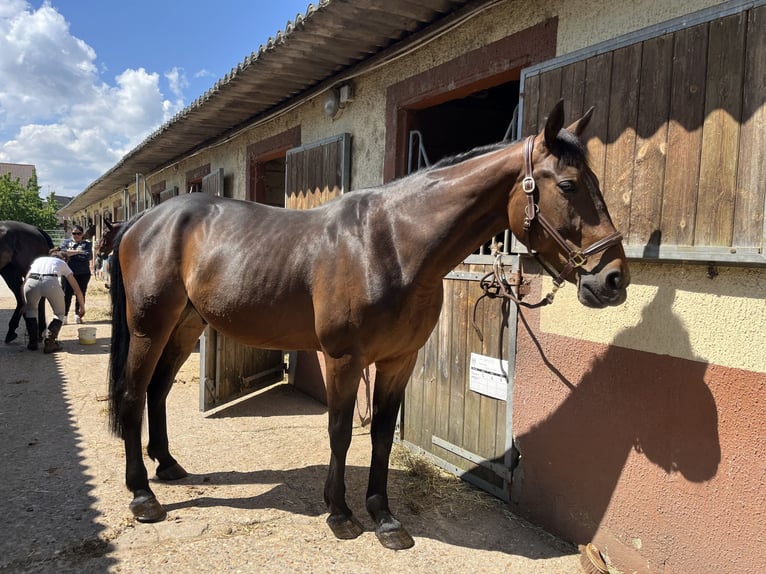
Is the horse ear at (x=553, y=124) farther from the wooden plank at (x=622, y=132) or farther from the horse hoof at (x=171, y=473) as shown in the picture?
the horse hoof at (x=171, y=473)

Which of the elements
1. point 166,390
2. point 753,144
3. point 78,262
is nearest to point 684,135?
point 753,144

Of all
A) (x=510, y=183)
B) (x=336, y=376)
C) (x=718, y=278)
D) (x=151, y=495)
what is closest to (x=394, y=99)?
(x=510, y=183)

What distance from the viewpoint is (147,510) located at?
290 centimetres

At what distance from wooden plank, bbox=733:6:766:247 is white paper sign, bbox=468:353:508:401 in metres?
1.60

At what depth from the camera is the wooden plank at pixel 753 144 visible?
1.97 meters

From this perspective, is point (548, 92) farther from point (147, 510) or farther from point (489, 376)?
point (147, 510)

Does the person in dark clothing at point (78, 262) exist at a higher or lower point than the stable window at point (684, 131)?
lower

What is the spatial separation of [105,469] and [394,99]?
3.51 metres

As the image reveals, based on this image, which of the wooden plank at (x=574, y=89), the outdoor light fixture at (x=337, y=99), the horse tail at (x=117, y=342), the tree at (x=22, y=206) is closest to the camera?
the wooden plank at (x=574, y=89)

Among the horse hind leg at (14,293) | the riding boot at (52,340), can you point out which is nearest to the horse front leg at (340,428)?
the riding boot at (52,340)

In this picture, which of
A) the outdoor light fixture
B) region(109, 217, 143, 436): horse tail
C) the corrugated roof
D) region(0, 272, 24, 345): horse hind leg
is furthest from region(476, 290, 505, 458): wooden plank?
region(0, 272, 24, 345): horse hind leg

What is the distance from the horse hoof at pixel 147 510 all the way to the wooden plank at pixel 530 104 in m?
3.00

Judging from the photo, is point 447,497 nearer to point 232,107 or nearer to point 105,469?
point 105,469

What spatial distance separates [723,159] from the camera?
2100 millimetres
